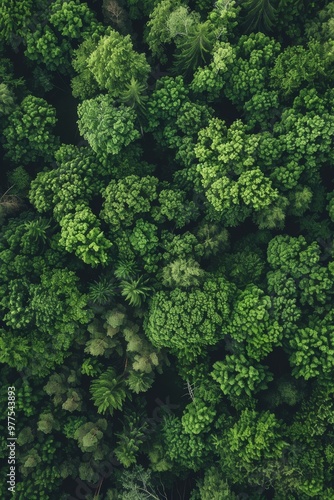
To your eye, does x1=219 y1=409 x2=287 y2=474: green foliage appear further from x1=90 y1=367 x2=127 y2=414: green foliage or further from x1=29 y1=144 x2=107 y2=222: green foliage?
x1=29 y1=144 x2=107 y2=222: green foliage

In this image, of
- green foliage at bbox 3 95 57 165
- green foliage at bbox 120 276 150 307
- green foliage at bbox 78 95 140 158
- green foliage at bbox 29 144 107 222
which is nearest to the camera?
green foliage at bbox 78 95 140 158

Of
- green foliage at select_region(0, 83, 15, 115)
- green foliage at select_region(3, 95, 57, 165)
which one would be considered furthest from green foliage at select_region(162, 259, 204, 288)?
green foliage at select_region(0, 83, 15, 115)

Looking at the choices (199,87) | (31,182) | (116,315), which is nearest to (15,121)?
(31,182)

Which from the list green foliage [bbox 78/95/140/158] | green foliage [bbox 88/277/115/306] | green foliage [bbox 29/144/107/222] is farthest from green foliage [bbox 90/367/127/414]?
green foliage [bbox 78/95/140/158]

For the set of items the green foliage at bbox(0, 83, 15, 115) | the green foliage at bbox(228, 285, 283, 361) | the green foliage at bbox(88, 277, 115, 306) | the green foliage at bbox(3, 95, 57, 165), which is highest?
the green foliage at bbox(0, 83, 15, 115)

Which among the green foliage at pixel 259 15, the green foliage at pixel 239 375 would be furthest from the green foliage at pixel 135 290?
the green foliage at pixel 259 15

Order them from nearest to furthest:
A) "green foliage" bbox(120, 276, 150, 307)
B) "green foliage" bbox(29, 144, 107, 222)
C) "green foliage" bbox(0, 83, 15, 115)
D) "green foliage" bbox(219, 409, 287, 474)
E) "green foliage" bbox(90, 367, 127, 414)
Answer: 1. "green foliage" bbox(219, 409, 287, 474)
2. "green foliage" bbox(120, 276, 150, 307)
3. "green foliage" bbox(90, 367, 127, 414)
4. "green foliage" bbox(29, 144, 107, 222)
5. "green foliage" bbox(0, 83, 15, 115)

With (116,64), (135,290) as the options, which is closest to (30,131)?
(116,64)

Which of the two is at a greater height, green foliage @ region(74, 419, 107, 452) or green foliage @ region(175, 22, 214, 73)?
green foliage @ region(175, 22, 214, 73)

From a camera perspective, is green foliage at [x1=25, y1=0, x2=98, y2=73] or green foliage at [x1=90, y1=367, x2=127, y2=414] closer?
green foliage at [x1=90, y1=367, x2=127, y2=414]
